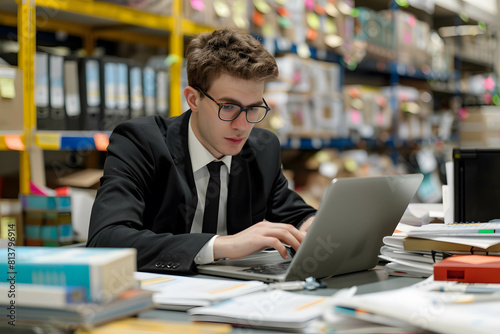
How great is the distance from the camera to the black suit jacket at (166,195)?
120 centimetres

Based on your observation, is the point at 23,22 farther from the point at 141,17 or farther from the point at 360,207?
the point at 360,207

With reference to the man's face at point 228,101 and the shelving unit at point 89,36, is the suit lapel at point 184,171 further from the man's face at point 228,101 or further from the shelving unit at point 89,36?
the shelving unit at point 89,36

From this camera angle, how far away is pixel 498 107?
20.0 ft

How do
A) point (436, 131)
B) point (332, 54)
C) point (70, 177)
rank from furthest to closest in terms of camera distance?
1. point (436, 131)
2. point (332, 54)
3. point (70, 177)

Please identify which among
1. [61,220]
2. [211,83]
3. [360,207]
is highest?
[211,83]

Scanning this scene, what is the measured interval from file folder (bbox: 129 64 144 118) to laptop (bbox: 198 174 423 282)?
61.6 inches

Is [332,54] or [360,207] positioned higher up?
[332,54]

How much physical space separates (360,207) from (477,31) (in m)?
5.57

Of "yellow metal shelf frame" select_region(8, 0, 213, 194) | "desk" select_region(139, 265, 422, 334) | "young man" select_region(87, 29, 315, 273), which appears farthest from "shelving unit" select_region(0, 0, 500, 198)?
"desk" select_region(139, 265, 422, 334)

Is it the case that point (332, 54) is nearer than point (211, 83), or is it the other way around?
point (211, 83)

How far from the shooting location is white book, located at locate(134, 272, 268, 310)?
0.91 metres

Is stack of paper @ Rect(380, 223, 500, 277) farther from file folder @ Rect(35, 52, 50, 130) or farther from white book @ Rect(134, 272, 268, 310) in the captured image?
file folder @ Rect(35, 52, 50, 130)

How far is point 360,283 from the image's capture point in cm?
112

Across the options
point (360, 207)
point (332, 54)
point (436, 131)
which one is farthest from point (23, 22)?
point (436, 131)
